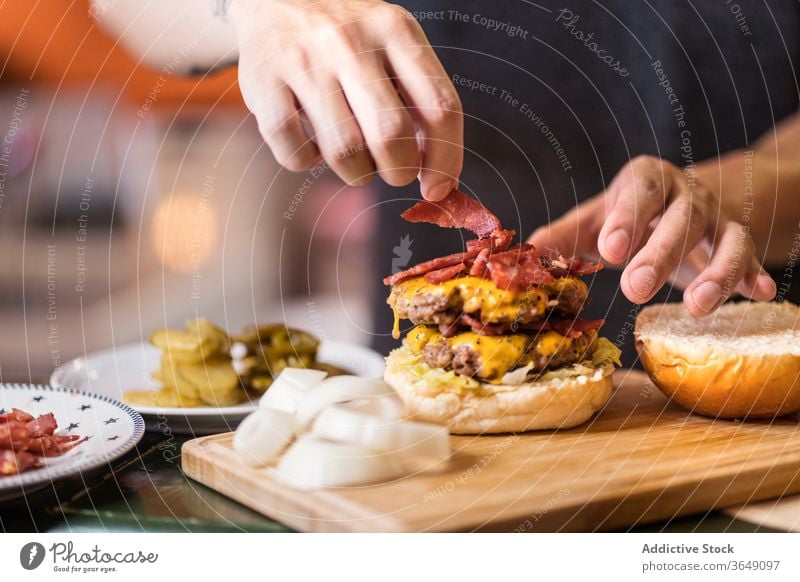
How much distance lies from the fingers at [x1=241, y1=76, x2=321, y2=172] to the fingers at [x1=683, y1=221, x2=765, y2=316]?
528 millimetres

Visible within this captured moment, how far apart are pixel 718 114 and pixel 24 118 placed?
1.05 metres

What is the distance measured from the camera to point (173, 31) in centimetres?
102

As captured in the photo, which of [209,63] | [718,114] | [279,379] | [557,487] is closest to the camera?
[557,487]

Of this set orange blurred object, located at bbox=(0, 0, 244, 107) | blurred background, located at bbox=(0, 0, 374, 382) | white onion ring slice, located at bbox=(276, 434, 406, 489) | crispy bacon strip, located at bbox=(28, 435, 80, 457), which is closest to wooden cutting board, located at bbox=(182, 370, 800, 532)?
white onion ring slice, located at bbox=(276, 434, 406, 489)

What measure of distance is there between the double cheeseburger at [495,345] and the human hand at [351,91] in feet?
0.43

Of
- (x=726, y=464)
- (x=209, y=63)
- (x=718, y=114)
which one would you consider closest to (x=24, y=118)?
(x=209, y=63)

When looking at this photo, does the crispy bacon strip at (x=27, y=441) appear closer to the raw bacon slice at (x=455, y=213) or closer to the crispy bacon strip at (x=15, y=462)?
the crispy bacon strip at (x=15, y=462)

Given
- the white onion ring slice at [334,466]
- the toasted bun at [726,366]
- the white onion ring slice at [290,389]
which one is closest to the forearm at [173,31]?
the white onion ring slice at [290,389]

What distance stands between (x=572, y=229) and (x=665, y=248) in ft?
1.03

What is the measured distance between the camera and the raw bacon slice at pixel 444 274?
96 cm

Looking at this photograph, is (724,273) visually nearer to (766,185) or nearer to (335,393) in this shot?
(766,185)

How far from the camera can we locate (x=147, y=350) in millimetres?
1072

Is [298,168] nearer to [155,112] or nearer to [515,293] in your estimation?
[155,112]
